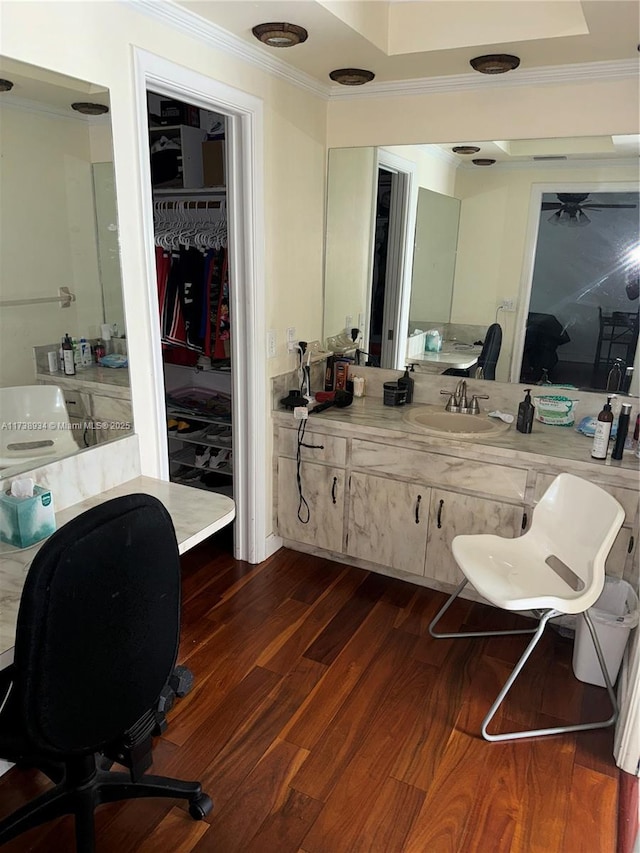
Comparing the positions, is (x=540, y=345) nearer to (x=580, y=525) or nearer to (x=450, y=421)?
(x=450, y=421)

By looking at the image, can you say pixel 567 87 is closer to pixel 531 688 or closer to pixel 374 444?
pixel 374 444

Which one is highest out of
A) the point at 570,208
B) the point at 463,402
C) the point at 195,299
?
the point at 570,208

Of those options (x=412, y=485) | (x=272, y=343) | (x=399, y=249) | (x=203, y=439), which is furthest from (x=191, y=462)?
(x=399, y=249)

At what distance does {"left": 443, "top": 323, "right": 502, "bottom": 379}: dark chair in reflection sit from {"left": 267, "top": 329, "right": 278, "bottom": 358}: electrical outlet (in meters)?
1.02

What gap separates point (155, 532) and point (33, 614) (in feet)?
1.01

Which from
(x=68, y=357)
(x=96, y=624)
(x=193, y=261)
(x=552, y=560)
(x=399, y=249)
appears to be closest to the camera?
(x=96, y=624)

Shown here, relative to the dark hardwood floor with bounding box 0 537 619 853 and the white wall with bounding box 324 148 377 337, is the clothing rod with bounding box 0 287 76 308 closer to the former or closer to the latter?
the dark hardwood floor with bounding box 0 537 619 853

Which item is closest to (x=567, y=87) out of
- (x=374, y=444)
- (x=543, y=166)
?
(x=543, y=166)

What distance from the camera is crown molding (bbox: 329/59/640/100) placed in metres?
2.49

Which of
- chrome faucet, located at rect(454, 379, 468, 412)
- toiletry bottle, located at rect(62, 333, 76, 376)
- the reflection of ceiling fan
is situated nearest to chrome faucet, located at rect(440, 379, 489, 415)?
chrome faucet, located at rect(454, 379, 468, 412)

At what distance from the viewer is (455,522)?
9.09ft

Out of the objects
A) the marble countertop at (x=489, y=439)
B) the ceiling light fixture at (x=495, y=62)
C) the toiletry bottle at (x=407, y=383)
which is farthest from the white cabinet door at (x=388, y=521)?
the ceiling light fixture at (x=495, y=62)

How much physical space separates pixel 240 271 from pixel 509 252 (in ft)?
4.36

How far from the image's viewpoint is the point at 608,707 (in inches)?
89.2
